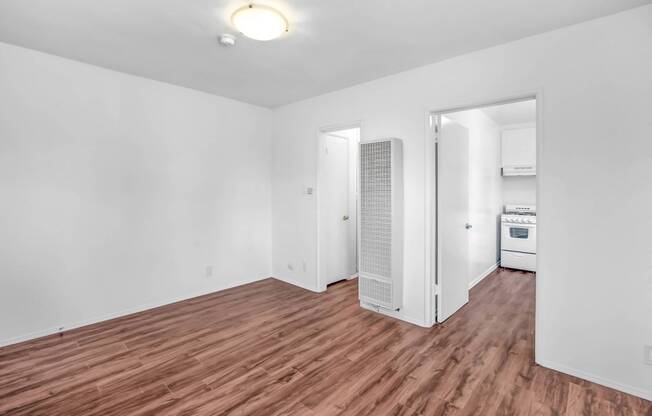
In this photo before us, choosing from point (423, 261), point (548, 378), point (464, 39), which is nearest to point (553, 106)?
point (464, 39)

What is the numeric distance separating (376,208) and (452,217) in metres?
0.84

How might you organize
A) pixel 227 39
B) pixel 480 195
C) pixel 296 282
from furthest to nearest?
pixel 480 195
pixel 296 282
pixel 227 39

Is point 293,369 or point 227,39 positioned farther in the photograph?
point 227,39

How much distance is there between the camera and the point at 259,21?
2.07 metres

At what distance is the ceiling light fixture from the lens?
203cm

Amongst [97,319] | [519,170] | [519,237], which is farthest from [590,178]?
[97,319]

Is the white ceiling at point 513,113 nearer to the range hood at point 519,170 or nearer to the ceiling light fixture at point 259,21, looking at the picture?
the range hood at point 519,170

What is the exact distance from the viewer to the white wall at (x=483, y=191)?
435cm

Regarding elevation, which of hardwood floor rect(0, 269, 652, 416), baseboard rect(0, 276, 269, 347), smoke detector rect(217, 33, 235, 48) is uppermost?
smoke detector rect(217, 33, 235, 48)

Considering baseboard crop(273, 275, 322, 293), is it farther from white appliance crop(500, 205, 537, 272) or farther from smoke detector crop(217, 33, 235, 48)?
white appliance crop(500, 205, 537, 272)

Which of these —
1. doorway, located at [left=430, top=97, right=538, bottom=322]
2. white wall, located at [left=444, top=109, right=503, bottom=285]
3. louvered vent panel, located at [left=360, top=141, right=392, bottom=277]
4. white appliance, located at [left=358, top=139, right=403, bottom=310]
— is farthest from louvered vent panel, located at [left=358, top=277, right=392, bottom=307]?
white wall, located at [left=444, top=109, right=503, bottom=285]

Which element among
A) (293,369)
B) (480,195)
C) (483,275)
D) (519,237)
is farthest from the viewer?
(519,237)

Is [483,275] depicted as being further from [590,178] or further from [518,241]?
[590,178]

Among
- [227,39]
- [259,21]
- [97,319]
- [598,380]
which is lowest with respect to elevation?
[598,380]
